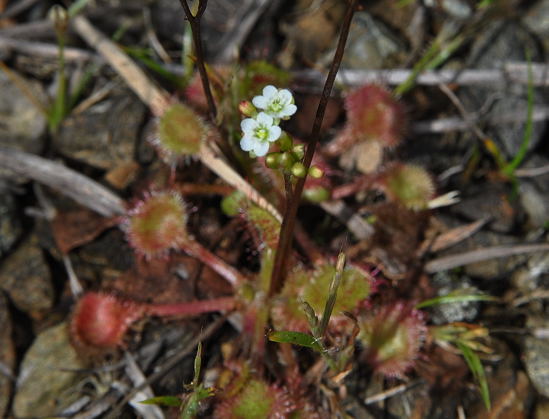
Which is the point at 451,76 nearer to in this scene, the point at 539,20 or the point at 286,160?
the point at 539,20

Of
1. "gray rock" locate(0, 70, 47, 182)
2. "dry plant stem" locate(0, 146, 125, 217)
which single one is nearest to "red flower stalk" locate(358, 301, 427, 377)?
"dry plant stem" locate(0, 146, 125, 217)

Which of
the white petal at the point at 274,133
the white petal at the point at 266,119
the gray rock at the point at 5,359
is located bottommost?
the gray rock at the point at 5,359

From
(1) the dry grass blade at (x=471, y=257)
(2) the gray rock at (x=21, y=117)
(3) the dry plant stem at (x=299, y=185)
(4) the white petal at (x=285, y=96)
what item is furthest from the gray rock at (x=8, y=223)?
(1) the dry grass blade at (x=471, y=257)

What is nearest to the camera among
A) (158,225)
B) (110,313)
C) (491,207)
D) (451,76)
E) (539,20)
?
(110,313)

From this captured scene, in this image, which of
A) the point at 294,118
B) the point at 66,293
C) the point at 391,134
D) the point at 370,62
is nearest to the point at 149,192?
the point at 66,293

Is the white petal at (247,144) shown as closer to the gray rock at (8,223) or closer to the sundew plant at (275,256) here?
the sundew plant at (275,256)

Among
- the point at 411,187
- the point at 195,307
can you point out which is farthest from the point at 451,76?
the point at 195,307

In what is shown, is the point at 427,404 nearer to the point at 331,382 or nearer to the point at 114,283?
the point at 331,382
